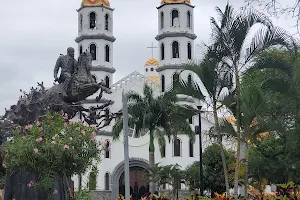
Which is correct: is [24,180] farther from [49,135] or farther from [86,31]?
[86,31]

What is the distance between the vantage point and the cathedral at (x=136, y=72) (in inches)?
1957

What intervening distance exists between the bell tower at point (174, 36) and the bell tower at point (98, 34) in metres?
4.70

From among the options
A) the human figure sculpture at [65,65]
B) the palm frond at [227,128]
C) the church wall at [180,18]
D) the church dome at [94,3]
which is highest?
the church dome at [94,3]

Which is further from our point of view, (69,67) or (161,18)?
(161,18)

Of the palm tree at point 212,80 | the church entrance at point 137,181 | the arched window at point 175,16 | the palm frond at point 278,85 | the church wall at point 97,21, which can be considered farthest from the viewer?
the church wall at point 97,21

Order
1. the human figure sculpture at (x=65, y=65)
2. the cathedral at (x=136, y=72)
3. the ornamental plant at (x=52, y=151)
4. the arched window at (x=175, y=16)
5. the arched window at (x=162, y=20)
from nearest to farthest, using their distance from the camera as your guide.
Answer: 1. the ornamental plant at (x=52, y=151)
2. the human figure sculpture at (x=65, y=65)
3. the cathedral at (x=136, y=72)
4. the arched window at (x=175, y=16)
5. the arched window at (x=162, y=20)

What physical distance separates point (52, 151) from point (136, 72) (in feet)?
136

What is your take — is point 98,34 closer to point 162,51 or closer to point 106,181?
point 162,51

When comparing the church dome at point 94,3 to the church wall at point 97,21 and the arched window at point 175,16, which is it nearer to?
the church wall at point 97,21

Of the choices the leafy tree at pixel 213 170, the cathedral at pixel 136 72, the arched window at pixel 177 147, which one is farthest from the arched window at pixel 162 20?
the leafy tree at pixel 213 170

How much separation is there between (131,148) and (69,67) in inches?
→ 1403

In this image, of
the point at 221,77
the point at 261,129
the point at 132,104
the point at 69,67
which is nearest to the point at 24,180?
the point at 69,67

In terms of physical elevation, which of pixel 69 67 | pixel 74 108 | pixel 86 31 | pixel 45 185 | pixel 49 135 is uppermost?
pixel 86 31

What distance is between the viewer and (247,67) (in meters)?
16.2
